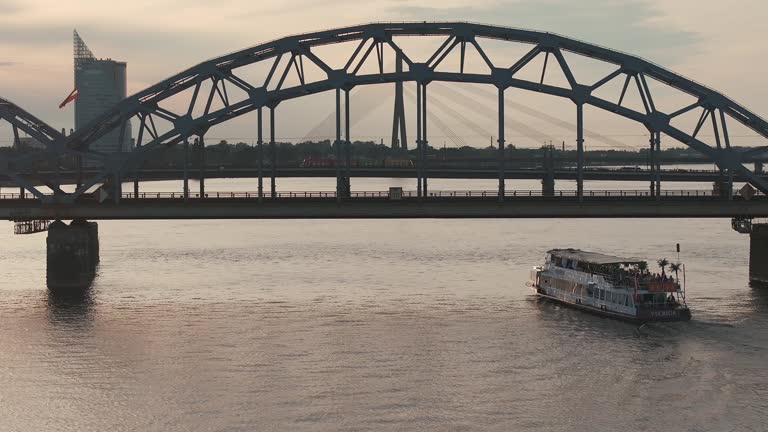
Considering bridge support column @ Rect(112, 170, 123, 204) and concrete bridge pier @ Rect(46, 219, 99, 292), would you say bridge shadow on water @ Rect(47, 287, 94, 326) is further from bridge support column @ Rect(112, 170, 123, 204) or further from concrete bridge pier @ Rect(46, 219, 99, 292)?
bridge support column @ Rect(112, 170, 123, 204)

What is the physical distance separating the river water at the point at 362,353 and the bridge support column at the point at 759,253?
92.6 inches

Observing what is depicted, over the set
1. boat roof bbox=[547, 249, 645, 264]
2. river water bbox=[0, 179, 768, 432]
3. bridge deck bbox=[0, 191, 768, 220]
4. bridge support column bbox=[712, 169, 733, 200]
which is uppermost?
bridge support column bbox=[712, 169, 733, 200]

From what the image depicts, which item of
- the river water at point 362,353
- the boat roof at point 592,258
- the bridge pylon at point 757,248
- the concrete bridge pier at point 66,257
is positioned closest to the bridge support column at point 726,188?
the bridge pylon at point 757,248

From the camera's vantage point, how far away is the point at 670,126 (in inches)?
3829

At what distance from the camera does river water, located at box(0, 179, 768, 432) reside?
180 ft

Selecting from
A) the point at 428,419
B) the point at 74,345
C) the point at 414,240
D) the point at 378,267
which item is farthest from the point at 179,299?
the point at 414,240

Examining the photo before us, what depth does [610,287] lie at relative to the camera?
8081 cm

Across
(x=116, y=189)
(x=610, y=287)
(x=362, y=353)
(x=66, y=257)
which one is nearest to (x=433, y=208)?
(x=610, y=287)

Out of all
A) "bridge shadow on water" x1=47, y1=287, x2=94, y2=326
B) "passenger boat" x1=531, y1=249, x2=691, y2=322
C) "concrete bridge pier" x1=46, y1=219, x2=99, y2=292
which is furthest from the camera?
"concrete bridge pier" x1=46, y1=219, x2=99, y2=292

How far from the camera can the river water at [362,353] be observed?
5478cm

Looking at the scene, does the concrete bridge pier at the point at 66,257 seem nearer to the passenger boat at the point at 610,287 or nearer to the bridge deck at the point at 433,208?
the bridge deck at the point at 433,208

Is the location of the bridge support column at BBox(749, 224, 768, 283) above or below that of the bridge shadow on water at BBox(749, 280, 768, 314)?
above

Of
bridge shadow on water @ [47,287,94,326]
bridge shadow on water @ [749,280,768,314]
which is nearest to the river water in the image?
bridge shadow on water @ [47,287,94,326]

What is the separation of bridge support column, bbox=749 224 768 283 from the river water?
2.35 meters
